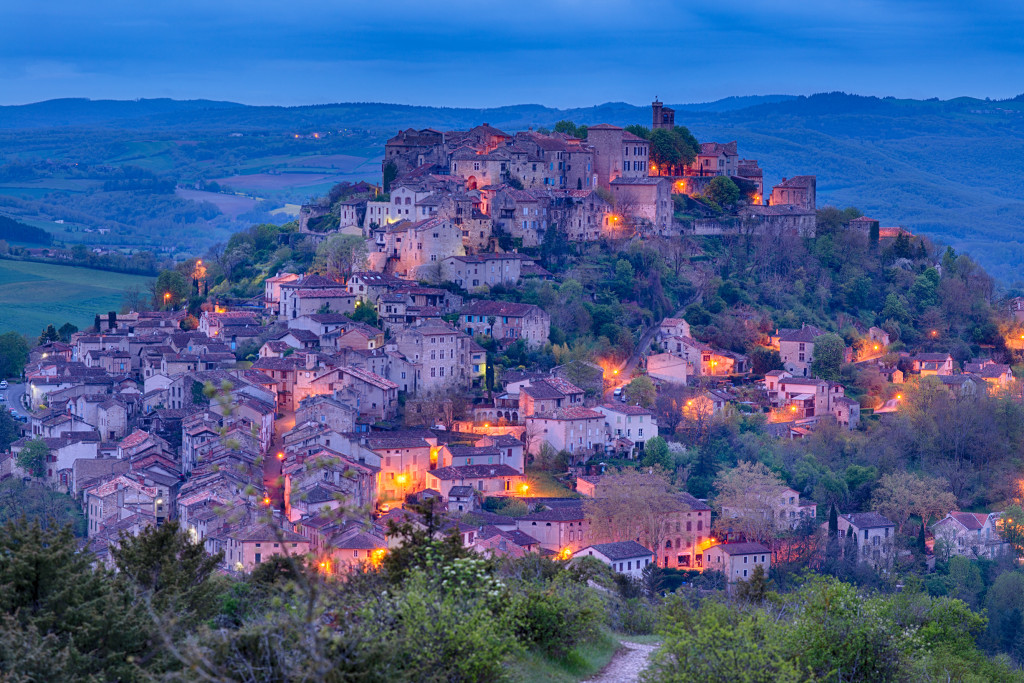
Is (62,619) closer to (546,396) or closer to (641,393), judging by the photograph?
(546,396)

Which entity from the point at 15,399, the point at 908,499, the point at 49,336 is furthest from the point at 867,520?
the point at 49,336

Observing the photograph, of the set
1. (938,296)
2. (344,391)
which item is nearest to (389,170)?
(344,391)

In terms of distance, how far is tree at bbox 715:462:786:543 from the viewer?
37.8 m

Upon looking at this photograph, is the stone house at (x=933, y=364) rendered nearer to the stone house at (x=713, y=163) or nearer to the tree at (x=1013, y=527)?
the tree at (x=1013, y=527)

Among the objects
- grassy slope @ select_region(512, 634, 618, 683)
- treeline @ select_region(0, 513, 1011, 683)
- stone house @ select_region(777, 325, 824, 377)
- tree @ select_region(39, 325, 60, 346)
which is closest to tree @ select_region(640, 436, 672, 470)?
stone house @ select_region(777, 325, 824, 377)

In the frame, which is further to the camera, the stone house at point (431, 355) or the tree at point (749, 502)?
the stone house at point (431, 355)

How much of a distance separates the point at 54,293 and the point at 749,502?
4575 cm

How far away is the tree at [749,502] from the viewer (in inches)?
1490

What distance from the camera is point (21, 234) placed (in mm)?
97688

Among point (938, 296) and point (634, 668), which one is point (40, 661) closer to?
point (634, 668)

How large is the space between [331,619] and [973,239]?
364ft

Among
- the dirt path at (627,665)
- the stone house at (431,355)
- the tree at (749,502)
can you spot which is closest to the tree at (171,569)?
the dirt path at (627,665)

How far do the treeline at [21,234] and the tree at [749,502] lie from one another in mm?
69857

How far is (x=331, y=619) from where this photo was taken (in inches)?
572
